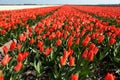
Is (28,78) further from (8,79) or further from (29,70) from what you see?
(8,79)

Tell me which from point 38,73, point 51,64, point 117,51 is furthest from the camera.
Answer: point 117,51

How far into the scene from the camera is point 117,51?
6.05 meters

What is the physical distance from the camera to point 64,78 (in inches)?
162

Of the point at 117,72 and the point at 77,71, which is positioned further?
the point at 117,72

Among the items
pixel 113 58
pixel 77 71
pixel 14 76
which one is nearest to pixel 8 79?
pixel 14 76

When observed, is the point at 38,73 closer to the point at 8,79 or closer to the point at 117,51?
the point at 8,79

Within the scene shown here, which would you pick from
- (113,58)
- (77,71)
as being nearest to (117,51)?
(113,58)

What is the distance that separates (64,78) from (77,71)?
0.28 metres

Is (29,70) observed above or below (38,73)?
below

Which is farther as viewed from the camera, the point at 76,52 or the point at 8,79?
the point at 76,52

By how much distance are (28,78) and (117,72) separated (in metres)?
1.93

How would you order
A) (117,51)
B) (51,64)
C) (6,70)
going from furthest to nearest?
(117,51) < (51,64) < (6,70)

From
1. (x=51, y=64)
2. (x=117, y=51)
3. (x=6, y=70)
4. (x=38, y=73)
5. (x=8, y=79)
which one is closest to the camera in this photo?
(x=8, y=79)

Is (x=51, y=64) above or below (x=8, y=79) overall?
below
